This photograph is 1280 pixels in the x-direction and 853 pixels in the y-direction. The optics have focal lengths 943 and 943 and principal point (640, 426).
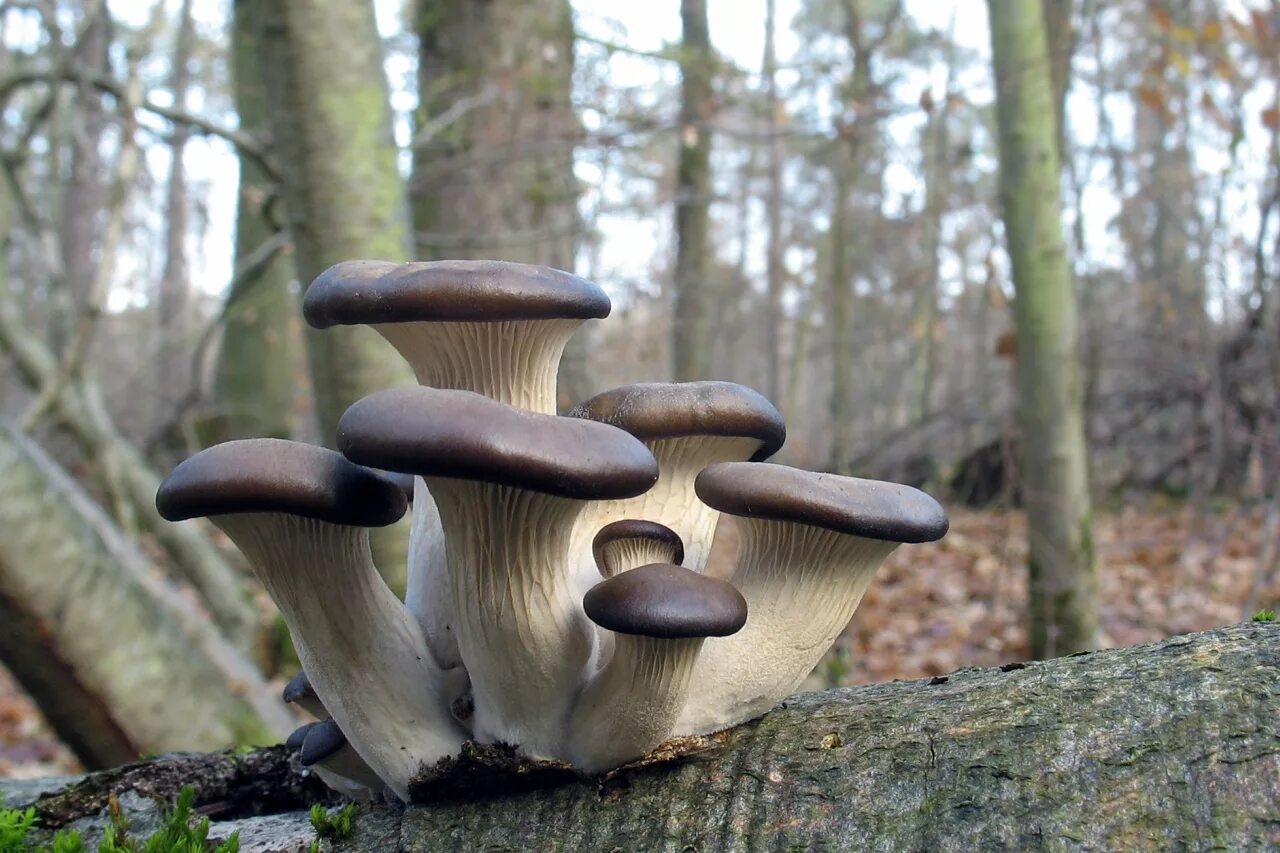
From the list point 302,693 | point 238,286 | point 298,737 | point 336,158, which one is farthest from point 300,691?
point 238,286

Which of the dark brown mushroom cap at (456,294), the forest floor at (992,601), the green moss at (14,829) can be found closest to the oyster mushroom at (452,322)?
the dark brown mushroom cap at (456,294)

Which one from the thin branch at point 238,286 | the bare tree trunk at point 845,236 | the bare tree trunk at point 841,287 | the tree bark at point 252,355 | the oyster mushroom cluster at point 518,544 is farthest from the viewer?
the bare tree trunk at point 841,287

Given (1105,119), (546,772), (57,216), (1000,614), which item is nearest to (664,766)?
(546,772)

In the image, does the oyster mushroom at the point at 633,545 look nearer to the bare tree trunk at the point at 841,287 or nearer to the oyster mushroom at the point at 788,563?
the oyster mushroom at the point at 788,563

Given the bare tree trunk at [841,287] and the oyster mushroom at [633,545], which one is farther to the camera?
the bare tree trunk at [841,287]

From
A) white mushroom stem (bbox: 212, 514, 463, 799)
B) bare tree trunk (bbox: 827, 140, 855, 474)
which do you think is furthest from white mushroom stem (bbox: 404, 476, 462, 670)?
bare tree trunk (bbox: 827, 140, 855, 474)

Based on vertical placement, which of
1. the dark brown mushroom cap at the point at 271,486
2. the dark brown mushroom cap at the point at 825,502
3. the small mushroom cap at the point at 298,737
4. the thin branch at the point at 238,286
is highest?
the thin branch at the point at 238,286
